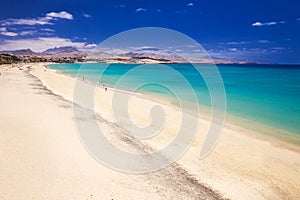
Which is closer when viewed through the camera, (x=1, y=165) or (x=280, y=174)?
(x=1, y=165)

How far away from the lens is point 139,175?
956cm

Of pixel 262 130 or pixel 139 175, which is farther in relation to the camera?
pixel 262 130

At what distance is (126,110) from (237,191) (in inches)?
509

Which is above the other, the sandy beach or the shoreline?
the sandy beach

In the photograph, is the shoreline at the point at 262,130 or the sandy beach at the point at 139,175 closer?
the sandy beach at the point at 139,175

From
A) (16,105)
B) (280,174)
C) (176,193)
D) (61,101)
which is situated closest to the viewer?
(176,193)

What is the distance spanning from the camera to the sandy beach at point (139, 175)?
8398mm

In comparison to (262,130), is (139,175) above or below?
above

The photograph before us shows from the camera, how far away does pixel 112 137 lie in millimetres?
13469

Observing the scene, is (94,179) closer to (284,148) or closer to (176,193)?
(176,193)

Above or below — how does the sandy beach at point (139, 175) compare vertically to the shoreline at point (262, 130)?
above

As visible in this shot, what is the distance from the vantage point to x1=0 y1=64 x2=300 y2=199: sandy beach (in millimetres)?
8398

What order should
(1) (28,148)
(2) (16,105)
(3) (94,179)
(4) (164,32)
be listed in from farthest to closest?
1. (2) (16,105)
2. (4) (164,32)
3. (1) (28,148)
4. (3) (94,179)

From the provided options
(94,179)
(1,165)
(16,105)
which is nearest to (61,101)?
(16,105)
